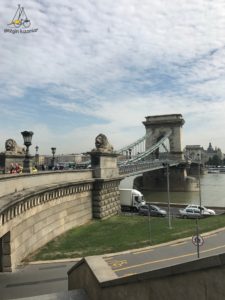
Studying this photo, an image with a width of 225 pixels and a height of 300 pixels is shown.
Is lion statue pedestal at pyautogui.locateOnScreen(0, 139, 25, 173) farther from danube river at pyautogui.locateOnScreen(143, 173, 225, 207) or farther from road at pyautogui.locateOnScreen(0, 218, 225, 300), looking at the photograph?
danube river at pyautogui.locateOnScreen(143, 173, 225, 207)

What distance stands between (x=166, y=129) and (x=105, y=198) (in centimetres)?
6550

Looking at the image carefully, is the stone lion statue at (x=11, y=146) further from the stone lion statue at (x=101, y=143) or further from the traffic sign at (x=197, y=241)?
the traffic sign at (x=197, y=241)

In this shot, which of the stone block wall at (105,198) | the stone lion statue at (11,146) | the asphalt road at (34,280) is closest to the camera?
the asphalt road at (34,280)

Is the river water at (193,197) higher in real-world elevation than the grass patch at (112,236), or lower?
lower

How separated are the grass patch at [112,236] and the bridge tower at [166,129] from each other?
65774 millimetres

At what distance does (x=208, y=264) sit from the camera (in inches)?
174

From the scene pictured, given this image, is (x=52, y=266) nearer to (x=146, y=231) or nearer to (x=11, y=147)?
(x=146, y=231)

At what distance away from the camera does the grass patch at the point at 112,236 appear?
17.3m

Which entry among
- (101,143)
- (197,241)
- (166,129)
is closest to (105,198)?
(101,143)

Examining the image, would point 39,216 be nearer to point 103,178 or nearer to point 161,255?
point 161,255

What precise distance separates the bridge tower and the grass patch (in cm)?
6577

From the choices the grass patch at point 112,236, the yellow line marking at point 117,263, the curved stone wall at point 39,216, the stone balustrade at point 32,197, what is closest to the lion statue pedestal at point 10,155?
the stone balustrade at point 32,197

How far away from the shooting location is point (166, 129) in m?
92.2

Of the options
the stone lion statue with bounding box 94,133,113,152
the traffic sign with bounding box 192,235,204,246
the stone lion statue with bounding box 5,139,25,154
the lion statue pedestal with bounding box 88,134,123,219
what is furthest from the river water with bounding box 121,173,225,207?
the traffic sign with bounding box 192,235,204,246
